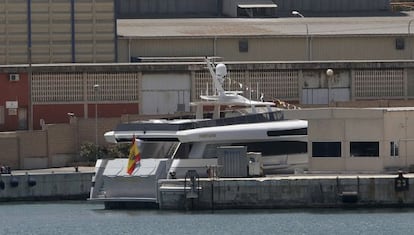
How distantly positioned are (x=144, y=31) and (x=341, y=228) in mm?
35980

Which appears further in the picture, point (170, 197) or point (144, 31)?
point (144, 31)

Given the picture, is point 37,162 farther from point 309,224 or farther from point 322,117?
point 309,224

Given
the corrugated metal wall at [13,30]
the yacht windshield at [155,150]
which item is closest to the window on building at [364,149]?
the yacht windshield at [155,150]

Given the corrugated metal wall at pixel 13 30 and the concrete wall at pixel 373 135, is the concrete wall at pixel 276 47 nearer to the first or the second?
the corrugated metal wall at pixel 13 30

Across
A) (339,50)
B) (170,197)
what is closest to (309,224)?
(170,197)

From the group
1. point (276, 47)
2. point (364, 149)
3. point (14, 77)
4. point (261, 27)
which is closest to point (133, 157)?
point (364, 149)

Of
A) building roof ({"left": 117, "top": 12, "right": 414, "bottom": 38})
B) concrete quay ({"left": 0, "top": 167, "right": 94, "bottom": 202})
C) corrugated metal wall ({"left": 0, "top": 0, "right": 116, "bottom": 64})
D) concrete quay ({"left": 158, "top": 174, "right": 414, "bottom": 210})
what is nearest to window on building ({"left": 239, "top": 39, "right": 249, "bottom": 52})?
building roof ({"left": 117, "top": 12, "right": 414, "bottom": 38})

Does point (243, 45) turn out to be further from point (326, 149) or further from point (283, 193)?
point (283, 193)

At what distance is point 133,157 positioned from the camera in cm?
6919

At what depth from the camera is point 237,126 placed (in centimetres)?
7100

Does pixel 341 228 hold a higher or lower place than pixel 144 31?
lower

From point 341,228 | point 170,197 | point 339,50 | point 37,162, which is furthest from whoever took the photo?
point 339,50

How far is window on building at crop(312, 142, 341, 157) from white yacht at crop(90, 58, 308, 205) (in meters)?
0.38

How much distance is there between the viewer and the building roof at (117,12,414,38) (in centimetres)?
9581
